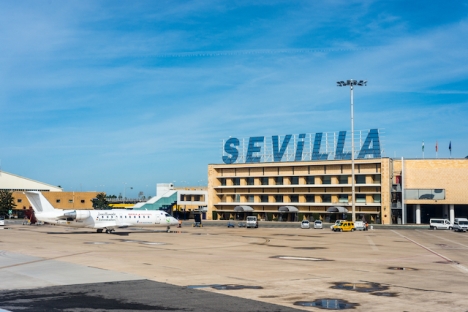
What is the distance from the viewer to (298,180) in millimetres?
129125

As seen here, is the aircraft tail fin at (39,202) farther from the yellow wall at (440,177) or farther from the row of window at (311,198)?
the yellow wall at (440,177)

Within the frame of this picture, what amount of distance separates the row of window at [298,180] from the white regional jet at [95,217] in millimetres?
57943

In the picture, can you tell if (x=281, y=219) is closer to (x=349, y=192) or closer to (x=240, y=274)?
(x=349, y=192)

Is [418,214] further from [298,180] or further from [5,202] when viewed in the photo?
[5,202]

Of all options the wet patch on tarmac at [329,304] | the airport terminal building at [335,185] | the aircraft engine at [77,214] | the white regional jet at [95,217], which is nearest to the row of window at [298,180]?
the airport terminal building at [335,185]

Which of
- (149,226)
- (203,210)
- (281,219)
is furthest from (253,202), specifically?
(149,226)

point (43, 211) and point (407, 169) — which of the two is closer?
point (43, 211)

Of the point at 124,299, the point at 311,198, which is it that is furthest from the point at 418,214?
the point at 124,299

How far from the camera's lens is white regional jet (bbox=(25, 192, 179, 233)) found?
67875 mm

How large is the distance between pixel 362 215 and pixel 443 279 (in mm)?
94901

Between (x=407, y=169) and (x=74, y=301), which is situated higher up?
(x=407, y=169)

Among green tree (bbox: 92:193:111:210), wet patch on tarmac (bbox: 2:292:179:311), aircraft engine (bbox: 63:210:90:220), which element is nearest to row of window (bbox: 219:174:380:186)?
green tree (bbox: 92:193:111:210)

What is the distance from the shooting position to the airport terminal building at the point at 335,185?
115 metres

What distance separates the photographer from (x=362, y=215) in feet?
390
